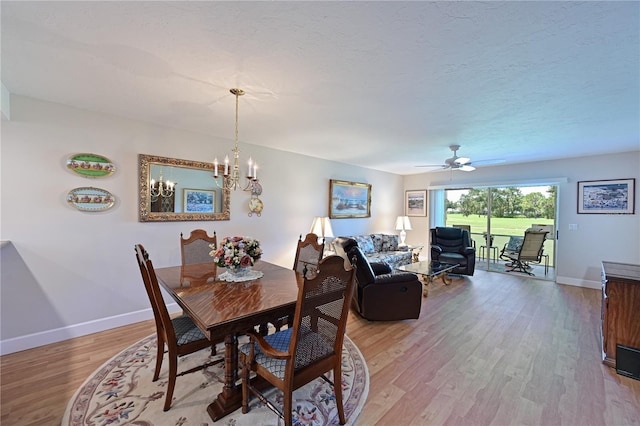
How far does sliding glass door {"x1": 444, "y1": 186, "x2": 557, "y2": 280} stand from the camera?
5508 millimetres

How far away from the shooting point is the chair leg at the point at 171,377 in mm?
1685

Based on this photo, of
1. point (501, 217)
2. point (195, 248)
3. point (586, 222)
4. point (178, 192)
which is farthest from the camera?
point (501, 217)

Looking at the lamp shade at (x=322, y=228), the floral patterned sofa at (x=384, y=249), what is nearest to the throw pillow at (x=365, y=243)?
the floral patterned sofa at (x=384, y=249)

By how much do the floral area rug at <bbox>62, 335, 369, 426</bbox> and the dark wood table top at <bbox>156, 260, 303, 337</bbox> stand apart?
691 millimetres

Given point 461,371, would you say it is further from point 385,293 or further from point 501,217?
point 501,217

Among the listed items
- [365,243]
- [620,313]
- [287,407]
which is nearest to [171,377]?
[287,407]

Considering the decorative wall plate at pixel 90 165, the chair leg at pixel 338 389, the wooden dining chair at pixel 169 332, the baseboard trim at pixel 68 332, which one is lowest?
the baseboard trim at pixel 68 332

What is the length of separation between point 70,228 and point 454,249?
6.23 meters

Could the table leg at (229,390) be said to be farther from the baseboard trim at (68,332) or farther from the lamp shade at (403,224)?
the lamp shade at (403,224)

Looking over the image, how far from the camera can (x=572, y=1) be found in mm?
1308

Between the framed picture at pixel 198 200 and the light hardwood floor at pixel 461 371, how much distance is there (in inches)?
58.6

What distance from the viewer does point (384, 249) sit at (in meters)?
5.92

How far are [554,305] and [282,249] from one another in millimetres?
4270

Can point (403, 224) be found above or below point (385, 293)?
above
